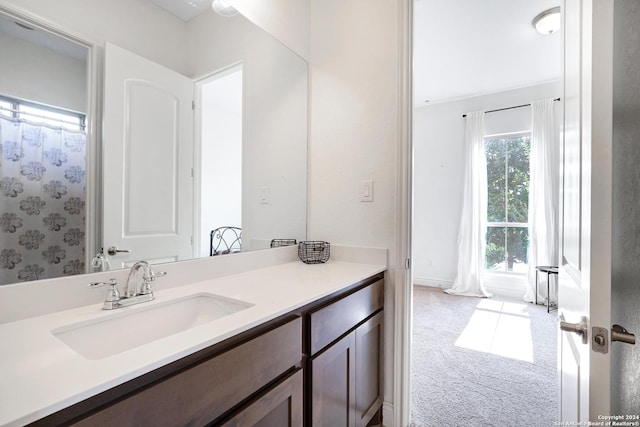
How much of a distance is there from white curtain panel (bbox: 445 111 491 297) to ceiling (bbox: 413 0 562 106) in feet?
2.00

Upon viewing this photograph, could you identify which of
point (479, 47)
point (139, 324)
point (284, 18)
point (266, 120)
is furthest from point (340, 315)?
point (479, 47)

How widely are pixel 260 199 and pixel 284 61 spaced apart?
0.86 meters

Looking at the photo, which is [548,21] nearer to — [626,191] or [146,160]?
[626,191]

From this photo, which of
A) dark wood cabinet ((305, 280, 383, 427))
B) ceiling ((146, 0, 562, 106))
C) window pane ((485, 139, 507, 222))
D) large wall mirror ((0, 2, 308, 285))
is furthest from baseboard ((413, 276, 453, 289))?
large wall mirror ((0, 2, 308, 285))

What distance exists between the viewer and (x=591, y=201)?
2.06ft

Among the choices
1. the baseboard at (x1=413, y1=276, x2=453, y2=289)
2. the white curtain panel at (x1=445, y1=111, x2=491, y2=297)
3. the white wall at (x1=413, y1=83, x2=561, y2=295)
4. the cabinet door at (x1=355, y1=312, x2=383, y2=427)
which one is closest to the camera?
the cabinet door at (x1=355, y1=312, x2=383, y2=427)

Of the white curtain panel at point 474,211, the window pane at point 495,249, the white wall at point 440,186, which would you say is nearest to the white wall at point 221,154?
the white wall at point 440,186

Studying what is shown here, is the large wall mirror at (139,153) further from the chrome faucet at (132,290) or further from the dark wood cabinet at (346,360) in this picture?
the dark wood cabinet at (346,360)

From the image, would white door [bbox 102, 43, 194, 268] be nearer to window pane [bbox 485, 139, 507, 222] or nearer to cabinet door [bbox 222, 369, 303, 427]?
cabinet door [bbox 222, 369, 303, 427]

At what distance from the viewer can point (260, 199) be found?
167 cm

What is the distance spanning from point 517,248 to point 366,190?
136 inches

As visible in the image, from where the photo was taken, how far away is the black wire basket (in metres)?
1.72

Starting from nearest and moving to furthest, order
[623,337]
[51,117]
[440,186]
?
[623,337] < [51,117] < [440,186]

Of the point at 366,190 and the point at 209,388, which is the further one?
the point at 366,190
